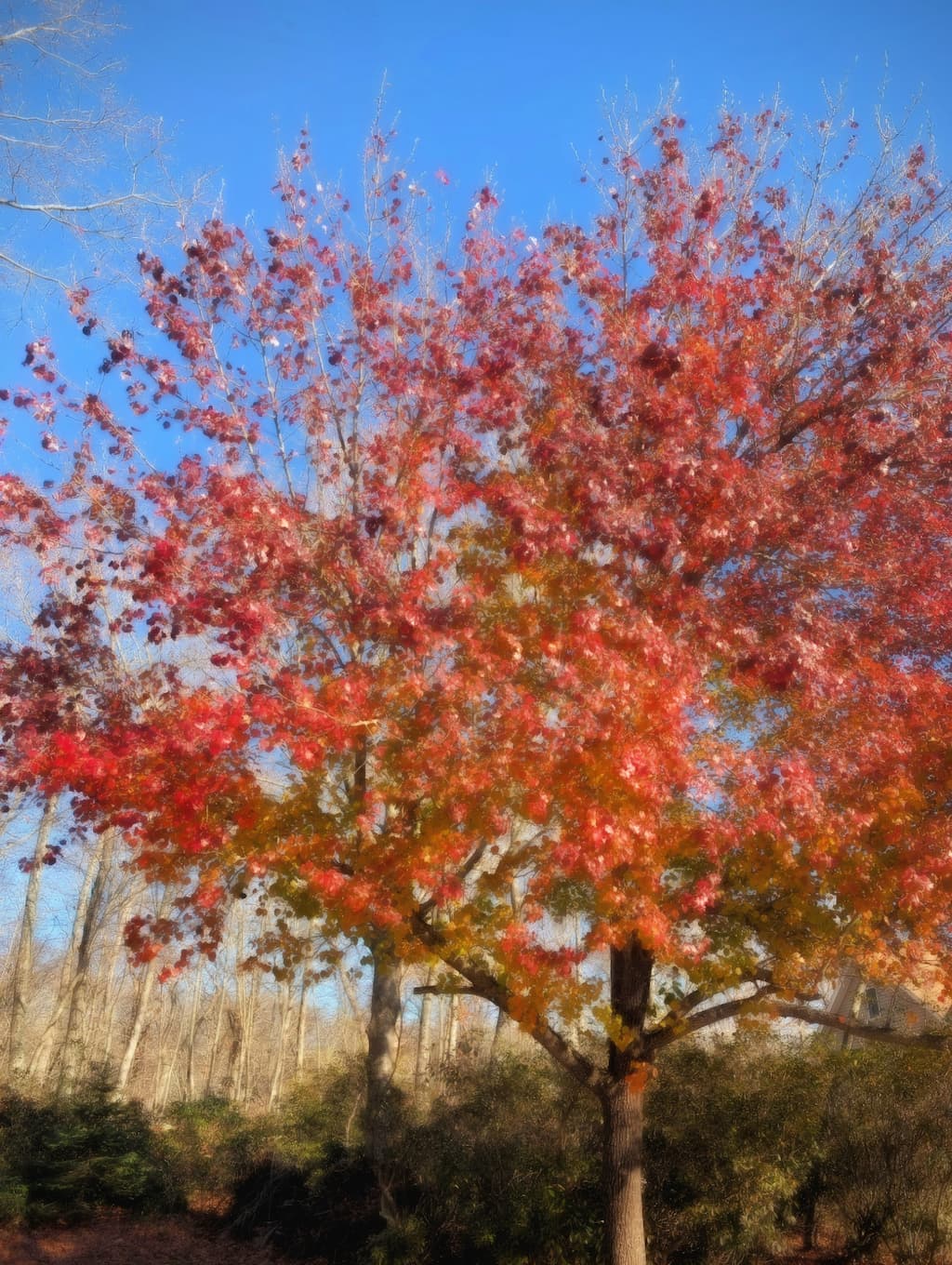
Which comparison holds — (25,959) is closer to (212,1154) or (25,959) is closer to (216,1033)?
(212,1154)

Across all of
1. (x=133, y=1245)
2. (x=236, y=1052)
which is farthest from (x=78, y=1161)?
(x=236, y=1052)

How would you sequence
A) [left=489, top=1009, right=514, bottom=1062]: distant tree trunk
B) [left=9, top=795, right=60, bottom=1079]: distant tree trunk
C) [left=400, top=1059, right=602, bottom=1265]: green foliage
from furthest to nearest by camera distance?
1. [left=9, top=795, right=60, bottom=1079]: distant tree trunk
2. [left=489, top=1009, right=514, bottom=1062]: distant tree trunk
3. [left=400, top=1059, right=602, bottom=1265]: green foliage

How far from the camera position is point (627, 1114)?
964cm

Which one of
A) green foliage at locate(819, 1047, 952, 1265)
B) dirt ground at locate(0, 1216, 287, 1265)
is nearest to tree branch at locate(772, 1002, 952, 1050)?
green foliage at locate(819, 1047, 952, 1265)

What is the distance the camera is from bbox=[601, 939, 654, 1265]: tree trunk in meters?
9.29

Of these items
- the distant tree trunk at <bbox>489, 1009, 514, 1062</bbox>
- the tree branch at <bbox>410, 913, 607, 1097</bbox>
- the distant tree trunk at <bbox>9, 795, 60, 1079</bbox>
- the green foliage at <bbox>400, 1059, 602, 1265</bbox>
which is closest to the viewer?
the tree branch at <bbox>410, 913, 607, 1097</bbox>

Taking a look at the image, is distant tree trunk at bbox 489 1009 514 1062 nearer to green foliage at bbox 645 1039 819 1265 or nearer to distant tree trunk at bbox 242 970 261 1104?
green foliage at bbox 645 1039 819 1265

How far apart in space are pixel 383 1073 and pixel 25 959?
34.9 ft

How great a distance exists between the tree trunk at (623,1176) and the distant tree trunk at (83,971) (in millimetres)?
13351

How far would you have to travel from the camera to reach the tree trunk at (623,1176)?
30.3 ft

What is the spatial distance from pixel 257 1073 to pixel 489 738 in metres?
46.6

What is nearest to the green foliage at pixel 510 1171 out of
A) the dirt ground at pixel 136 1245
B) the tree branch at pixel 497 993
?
the tree branch at pixel 497 993

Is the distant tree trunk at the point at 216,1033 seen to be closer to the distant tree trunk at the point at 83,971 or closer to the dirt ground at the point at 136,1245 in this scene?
the distant tree trunk at the point at 83,971

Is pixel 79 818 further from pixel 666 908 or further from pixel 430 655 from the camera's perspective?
pixel 666 908
